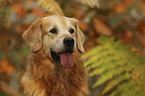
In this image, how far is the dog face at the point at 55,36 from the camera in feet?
7.07

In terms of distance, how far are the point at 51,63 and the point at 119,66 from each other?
925 millimetres

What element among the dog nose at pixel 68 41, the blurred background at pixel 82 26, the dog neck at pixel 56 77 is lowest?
the blurred background at pixel 82 26

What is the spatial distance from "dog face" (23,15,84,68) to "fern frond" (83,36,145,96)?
0.94 feet

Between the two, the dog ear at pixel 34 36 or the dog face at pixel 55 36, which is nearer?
the dog face at pixel 55 36

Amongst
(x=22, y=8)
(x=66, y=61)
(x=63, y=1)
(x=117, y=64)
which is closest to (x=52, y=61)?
(x=66, y=61)

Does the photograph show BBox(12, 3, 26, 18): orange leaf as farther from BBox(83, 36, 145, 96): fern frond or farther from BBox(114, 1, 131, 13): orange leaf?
BBox(83, 36, 145, 96): fern frond

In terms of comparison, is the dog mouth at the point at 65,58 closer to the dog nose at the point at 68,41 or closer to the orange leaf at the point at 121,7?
the dog nose at the point at 68,41

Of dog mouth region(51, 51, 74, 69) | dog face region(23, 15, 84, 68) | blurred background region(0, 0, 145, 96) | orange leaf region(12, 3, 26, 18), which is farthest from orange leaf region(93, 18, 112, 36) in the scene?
dog mouth region(51, 51, 74, 69)

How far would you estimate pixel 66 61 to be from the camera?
6.83 feet

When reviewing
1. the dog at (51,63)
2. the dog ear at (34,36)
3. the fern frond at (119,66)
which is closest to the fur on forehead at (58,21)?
the dog at (51,63)

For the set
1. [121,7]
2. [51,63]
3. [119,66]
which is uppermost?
[119,66]

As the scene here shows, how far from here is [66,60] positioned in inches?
82.2

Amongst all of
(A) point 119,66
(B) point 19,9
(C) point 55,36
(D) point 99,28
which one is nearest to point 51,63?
(C) point 55,36

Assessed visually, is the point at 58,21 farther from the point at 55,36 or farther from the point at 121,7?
the point at 121,7
